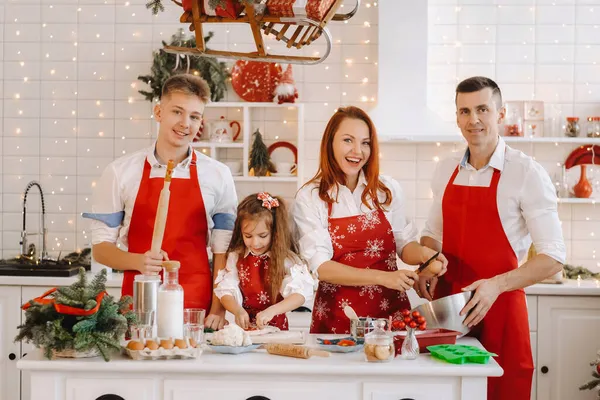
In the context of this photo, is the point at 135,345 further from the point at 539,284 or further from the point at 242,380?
the point at 539,284

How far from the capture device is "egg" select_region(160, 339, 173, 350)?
247 cm

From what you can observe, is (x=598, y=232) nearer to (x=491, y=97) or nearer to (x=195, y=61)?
(x=491, y=97)

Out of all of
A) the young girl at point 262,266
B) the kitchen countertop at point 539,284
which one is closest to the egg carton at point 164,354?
the young girl at point 262,266

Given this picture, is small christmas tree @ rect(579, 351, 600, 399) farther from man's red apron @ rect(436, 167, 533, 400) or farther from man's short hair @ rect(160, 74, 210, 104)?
man's short hair @ rect(160, 74, 210, 104)

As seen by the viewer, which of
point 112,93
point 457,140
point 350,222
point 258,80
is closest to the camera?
point 350,222

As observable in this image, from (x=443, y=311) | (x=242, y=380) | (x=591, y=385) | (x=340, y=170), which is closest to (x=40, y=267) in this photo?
(x=340, y=170)

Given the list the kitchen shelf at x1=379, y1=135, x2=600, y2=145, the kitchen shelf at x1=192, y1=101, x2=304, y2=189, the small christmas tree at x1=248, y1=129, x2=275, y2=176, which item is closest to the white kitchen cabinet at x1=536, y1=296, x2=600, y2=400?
the kitchen shelf at x1=379, y1=135, x2=600, y2=145

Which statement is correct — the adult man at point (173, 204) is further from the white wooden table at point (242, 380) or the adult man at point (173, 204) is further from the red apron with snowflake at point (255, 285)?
the white wooden table at point (242, 380)

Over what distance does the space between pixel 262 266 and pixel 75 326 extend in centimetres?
88

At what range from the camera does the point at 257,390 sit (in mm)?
2455

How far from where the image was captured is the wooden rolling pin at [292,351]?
2488mm

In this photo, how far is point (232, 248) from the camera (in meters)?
3.17

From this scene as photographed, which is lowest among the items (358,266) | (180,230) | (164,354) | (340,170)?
(164,354)

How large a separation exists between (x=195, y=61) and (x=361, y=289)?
7.92 ft
